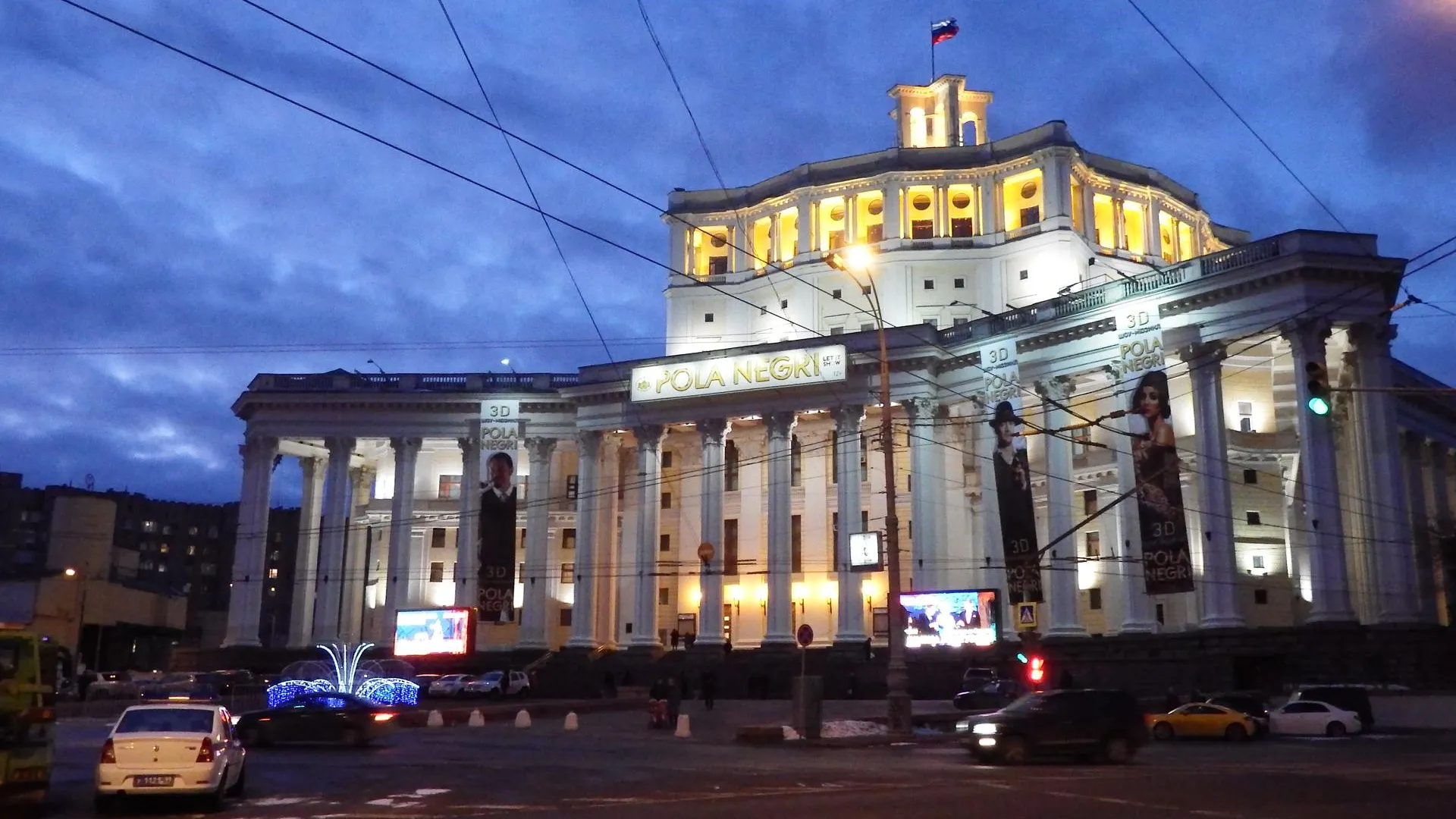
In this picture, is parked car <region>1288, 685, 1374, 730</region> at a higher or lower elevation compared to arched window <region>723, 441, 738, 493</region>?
lower

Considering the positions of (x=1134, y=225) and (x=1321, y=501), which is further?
(x=1134, y=225)

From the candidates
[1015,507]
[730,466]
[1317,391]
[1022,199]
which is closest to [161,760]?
[1317,391]

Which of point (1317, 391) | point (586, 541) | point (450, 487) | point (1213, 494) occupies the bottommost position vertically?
point (1317, 391)

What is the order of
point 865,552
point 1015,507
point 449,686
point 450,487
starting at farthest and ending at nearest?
point 450,487 → point 449,686 → point 1015,507 → point 865,552

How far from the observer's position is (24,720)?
16734 mm

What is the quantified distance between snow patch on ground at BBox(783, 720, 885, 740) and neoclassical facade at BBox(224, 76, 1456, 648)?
17493 mm

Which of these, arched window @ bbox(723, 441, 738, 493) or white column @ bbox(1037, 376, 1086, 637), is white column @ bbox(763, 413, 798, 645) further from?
white column @ bbox(1037, 376, 1086, 637)

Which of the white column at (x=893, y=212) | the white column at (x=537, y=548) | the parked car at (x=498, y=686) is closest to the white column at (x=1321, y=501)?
the white column at (x=893, y=212)

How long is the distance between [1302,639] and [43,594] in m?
74.3

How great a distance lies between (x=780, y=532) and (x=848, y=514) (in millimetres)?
3810

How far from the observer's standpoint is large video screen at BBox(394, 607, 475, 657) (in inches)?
2454

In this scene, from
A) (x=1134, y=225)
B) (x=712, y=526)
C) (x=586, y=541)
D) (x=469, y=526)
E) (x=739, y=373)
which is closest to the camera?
(x=739, y=373)

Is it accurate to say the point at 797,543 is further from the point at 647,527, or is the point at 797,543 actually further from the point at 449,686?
the point at 449,686

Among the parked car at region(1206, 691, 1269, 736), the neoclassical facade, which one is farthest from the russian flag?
the parked car at region(1206, 691, 1269, 736)
